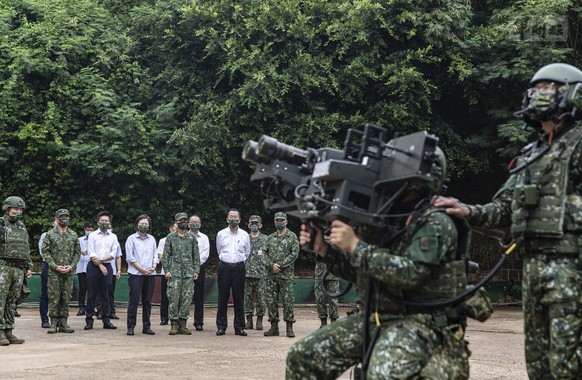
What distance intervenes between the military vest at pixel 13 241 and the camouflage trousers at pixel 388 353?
861 cm

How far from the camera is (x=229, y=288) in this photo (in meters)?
15.1

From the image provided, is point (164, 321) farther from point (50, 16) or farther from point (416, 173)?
point (416, 173)

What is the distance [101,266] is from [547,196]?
12.0m

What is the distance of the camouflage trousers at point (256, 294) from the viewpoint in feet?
52.8

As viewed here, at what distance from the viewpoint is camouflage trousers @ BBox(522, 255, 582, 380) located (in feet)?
17.7

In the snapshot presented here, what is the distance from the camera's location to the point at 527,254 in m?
5.82

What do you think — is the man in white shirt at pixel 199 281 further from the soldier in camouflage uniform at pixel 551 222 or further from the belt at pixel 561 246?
the belt at pixel 561 246

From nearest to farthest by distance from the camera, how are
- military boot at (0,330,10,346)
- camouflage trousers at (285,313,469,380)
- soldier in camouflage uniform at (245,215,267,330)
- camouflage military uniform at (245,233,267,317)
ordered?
camouflage trousers at (285,313,469,380) < military boot at (0,330,10,346) < soldier in camouflage uniform at (245,215,267,330) < camouflage military uniform at (245,233,267,317)

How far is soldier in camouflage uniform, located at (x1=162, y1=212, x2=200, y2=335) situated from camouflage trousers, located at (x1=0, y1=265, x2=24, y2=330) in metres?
2.95

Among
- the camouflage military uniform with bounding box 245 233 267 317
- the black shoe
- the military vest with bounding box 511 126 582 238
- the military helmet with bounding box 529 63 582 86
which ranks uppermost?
the military helmet with bounding box 529 63 582 86

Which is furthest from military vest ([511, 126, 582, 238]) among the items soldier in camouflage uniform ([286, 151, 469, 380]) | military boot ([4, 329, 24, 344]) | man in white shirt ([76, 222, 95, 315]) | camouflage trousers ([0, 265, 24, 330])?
man in white shirt ([76, 222, 95, 315])

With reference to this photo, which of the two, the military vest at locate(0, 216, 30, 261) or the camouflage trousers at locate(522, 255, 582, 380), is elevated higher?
the military vest at locate(0, 216, 30, 261)

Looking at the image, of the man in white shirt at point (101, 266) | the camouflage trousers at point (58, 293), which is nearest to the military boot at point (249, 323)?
the man in white shirt at point (101, 266)

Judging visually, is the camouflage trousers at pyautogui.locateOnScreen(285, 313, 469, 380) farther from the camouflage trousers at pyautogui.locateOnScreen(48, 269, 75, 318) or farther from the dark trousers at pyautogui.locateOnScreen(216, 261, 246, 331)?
the camouflage trousers at pyautogui.locateOnScreen(48, 269, 75, 318)
